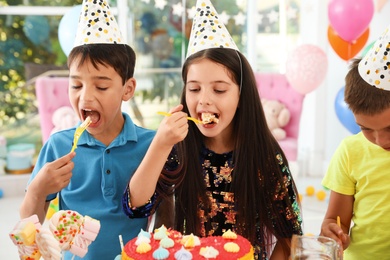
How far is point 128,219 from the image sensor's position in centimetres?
128

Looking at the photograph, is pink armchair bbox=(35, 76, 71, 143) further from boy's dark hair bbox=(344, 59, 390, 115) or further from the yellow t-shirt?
boy's dark hair bbox=(344, 59, 390, 115)

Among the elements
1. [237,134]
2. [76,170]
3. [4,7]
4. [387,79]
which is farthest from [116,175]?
[4,7]

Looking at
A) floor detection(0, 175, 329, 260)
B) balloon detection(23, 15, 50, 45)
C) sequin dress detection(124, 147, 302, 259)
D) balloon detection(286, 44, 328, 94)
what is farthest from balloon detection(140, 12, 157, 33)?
sequin dress detection(124, 147, 302, 259)

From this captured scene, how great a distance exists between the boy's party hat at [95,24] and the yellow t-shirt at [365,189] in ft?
2.34

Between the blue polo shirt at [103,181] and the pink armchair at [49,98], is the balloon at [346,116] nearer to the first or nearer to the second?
the pink armchair at [49,98]

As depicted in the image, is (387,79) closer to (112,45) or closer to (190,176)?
(190,176)

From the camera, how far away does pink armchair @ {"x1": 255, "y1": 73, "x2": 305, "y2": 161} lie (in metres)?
3.97

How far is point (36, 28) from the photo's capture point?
169 inches

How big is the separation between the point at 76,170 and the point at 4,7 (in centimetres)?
336

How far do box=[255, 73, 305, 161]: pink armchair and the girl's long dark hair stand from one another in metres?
2.64

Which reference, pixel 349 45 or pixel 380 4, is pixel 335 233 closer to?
pixel 349 45

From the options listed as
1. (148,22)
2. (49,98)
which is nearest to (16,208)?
(49,98)

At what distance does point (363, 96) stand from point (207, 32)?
1.43ft

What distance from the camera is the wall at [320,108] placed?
14.5 feet
